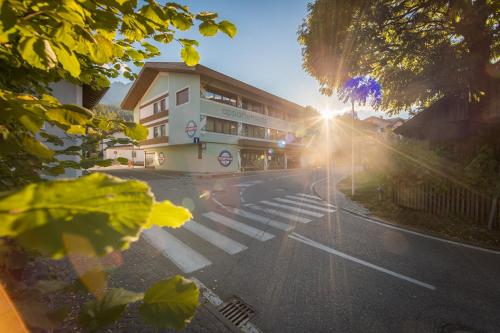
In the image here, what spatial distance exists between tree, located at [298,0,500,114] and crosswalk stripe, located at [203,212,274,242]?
6.51m

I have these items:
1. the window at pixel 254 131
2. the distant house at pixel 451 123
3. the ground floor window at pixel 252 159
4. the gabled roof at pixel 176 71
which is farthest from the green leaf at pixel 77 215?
the window at pixel 254 131

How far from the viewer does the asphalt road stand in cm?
331

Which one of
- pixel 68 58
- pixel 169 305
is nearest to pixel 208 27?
pixel 68 58

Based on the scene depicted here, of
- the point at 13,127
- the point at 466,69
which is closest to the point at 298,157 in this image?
the point at 466,69

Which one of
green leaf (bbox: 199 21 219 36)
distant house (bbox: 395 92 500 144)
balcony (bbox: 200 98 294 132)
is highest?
balcony (bbox: 200 98 294 132)

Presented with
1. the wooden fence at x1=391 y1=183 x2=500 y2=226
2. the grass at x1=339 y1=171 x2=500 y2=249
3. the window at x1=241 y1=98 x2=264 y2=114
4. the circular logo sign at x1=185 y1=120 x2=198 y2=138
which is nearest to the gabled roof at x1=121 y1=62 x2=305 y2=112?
the window at x1=241 y1=98 x2=264 y2=114

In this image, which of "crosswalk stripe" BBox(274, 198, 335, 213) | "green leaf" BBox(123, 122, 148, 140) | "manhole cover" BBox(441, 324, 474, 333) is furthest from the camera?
"crosswalk stripe" BBox(274, 198, 335, 213)

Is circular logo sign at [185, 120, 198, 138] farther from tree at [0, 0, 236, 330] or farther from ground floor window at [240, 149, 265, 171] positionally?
tree at [0, 0, 236, 330]

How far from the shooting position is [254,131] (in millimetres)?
30953

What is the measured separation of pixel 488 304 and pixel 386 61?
8.26 meters

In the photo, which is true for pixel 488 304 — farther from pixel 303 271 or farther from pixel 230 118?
pixel 230 118

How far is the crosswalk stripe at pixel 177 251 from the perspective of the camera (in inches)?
188

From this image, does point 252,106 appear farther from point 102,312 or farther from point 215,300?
point 102,312

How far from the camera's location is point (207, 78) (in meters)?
24.5
